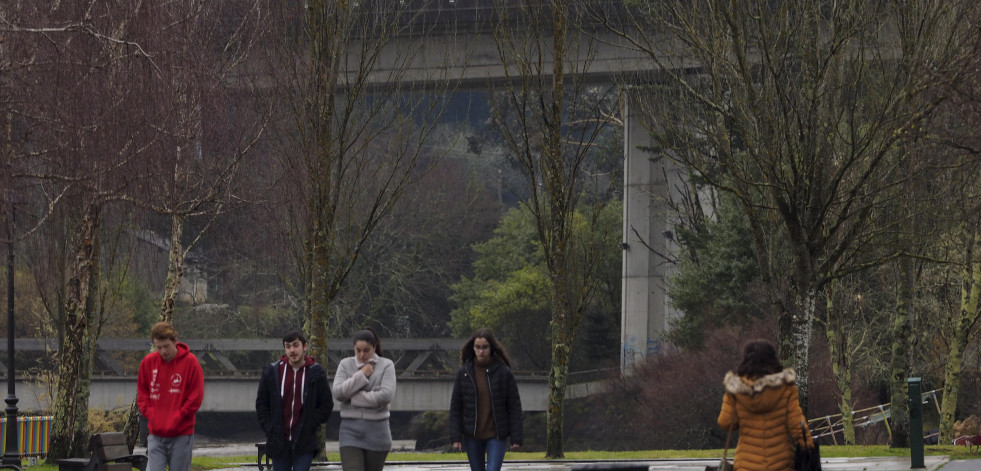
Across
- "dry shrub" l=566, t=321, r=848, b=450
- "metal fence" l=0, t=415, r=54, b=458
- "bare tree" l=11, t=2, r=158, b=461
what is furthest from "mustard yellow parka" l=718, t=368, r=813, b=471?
"dry shrub" l=566, t=321, r=848, b=450

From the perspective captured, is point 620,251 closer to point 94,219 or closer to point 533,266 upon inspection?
point 533,266

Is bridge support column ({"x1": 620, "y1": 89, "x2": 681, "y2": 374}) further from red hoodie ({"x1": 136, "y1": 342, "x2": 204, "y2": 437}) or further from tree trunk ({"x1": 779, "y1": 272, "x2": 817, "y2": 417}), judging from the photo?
red hoodie ({"x1": 136, "y1": 342, "x2": 204, "y2": 437})

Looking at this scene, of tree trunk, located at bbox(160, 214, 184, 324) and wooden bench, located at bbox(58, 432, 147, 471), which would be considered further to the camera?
tree trunk, located at bbox(160, 214, 184, 324)

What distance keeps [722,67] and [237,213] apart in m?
9.91

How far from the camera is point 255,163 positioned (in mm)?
24125

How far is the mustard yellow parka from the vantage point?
9117 mm

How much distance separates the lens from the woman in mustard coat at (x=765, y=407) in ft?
29.9

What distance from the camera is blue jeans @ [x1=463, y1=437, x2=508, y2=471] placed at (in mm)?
12359

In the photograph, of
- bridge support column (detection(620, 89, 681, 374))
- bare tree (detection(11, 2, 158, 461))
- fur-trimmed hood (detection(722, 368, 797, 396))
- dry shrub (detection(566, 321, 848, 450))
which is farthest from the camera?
bridge support column (detection(620, 89, 681, 374))

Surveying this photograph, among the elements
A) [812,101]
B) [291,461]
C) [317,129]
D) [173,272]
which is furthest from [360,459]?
[173,272]

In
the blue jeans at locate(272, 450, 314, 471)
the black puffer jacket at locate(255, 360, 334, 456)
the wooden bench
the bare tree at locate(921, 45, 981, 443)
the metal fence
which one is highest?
the bare tree at locate(921, 45, 981, 443)

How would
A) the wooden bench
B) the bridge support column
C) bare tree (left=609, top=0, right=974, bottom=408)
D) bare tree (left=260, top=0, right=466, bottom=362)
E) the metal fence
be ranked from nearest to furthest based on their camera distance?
the wooden bench → bare tree (left=609, top=0, right=974, bottom=408) → bare tree (left=260, top=0, right=466, bottom=362) → the metal fence → the bridge support column

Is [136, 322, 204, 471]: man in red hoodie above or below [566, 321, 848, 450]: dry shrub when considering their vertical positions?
above

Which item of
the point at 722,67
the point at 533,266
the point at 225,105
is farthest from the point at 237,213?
the point at 533,266
